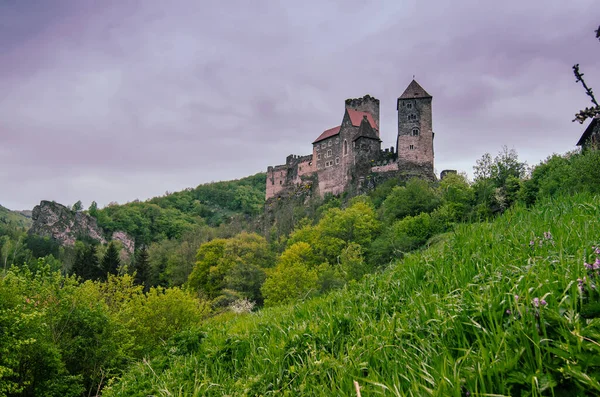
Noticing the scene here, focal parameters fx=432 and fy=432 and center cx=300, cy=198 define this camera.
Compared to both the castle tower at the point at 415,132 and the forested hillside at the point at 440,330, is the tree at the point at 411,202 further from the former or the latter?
the forested hillside at the point at 440,330

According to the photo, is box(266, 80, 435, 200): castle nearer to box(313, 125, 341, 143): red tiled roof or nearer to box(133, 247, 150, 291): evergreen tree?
box(313, 125, 341, 143): red tiled roof

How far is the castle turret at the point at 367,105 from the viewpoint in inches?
3044

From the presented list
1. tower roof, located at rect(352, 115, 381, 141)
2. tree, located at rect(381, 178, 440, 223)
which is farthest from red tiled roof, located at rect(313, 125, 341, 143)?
tree, located at rect(381, 178, 440, 223)

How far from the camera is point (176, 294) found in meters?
26.9

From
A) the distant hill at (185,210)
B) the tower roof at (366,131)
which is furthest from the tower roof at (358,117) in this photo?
the distant hill at (185,210)

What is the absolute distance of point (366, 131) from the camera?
233ft

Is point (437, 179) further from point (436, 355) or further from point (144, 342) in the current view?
point (436, 355)

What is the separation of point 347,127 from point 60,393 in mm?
63301

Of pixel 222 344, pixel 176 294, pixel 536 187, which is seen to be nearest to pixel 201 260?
pixel 176 294

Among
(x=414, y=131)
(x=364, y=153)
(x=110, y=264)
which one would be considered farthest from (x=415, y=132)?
(x=110, y=264)

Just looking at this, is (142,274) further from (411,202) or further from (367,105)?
(367,105)

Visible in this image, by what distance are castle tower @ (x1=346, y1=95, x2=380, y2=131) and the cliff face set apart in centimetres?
7820

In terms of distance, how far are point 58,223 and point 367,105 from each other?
271 feet

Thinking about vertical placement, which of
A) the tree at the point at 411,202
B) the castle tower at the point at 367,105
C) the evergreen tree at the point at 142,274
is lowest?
the evergreen tree at the point at 142,274
